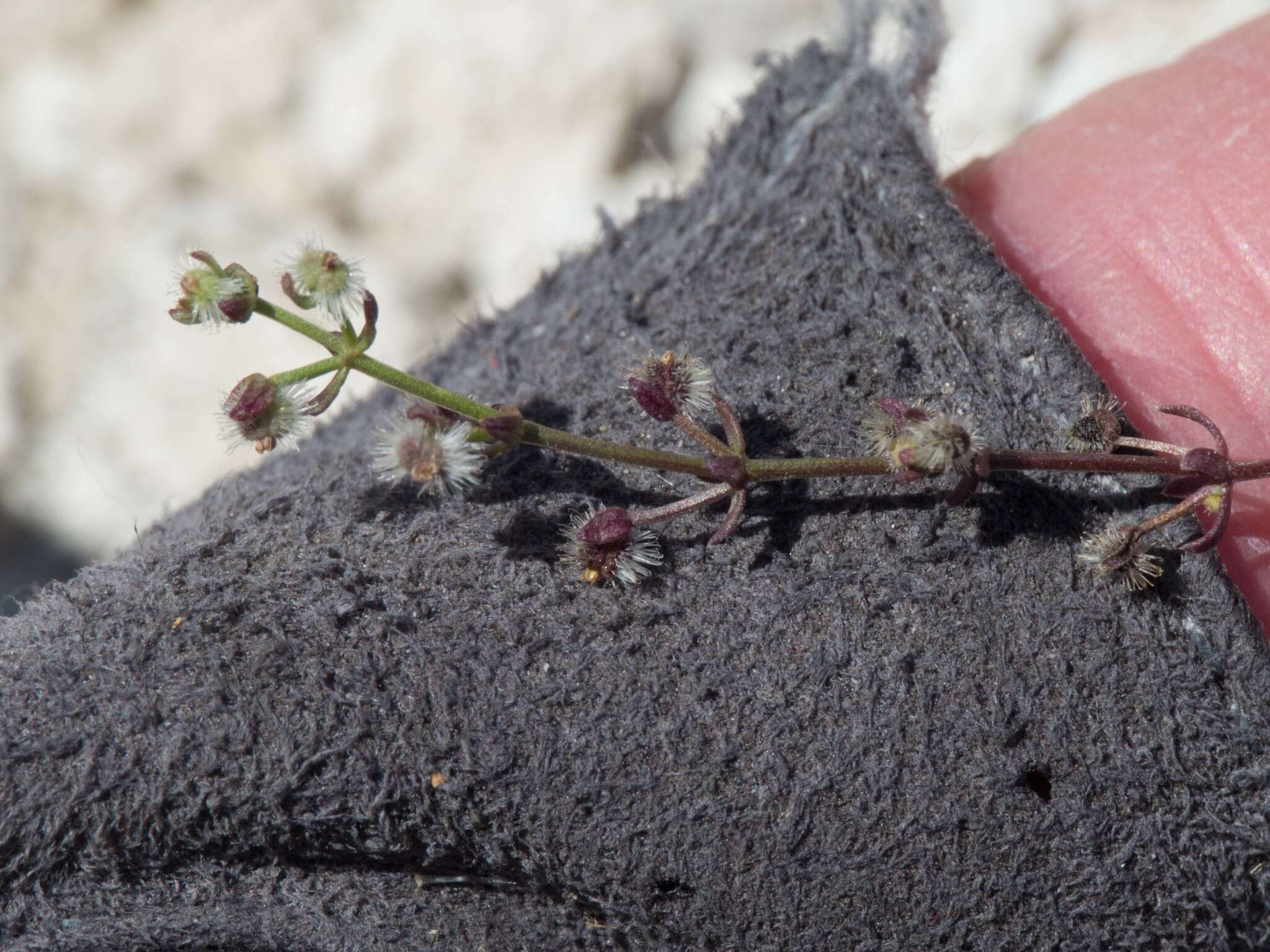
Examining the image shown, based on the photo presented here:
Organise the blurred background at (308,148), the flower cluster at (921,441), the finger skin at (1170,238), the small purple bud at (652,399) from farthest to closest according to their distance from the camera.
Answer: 1. the blurred background at (308,148)
2. the finger skin at (1170,238)
3. the small purple bud at (652,399)
4. the flower cluster at (921,441)

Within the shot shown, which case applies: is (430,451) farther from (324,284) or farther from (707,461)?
(707,461)

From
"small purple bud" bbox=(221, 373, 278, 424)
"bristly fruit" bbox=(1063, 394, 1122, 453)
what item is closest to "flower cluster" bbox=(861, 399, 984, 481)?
"bristly fruit" bbox=(1063, 394, 1122, 453)

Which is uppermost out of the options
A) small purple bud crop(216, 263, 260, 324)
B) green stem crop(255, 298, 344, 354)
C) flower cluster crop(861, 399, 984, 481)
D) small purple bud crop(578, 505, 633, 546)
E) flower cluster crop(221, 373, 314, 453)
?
small purple bud crop(216, 263, 260, 324)

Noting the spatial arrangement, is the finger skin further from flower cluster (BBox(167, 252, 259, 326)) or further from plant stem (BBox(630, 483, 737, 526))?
flower cluster (BBox(167, 252, 259, 326))

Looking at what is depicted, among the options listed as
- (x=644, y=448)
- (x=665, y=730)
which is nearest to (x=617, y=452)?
(x=644, y=448)

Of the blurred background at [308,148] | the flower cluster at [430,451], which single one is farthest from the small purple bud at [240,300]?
the blurred background at [308,148]

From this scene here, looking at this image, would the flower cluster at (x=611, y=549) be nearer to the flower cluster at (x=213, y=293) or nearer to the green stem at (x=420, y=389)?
the green stem at (x=420, y=389)
